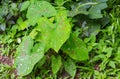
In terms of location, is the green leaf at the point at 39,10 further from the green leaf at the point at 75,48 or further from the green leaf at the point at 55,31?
the green leaf at the point at 75,48

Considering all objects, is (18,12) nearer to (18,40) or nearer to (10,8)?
(10,8)

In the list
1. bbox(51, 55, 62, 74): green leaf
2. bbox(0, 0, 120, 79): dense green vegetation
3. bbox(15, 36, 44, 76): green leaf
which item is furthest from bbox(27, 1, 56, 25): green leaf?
bbox(51, 55, 62, 74): green leaf

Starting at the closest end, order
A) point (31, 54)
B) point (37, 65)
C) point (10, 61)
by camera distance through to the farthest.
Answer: point (31, 54) → point (37, 65) → point (10, 61)

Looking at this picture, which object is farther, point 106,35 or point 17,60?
point 106,35

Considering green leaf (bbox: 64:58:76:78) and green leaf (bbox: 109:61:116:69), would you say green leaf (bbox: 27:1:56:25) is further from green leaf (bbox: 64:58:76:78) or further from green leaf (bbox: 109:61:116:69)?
green leaf (bbox: 109:61:116:69)

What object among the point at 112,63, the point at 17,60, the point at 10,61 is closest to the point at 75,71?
the point at 112,63

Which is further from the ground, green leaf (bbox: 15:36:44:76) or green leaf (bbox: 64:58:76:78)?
green leaf (bbox: 15:36:44:76)
